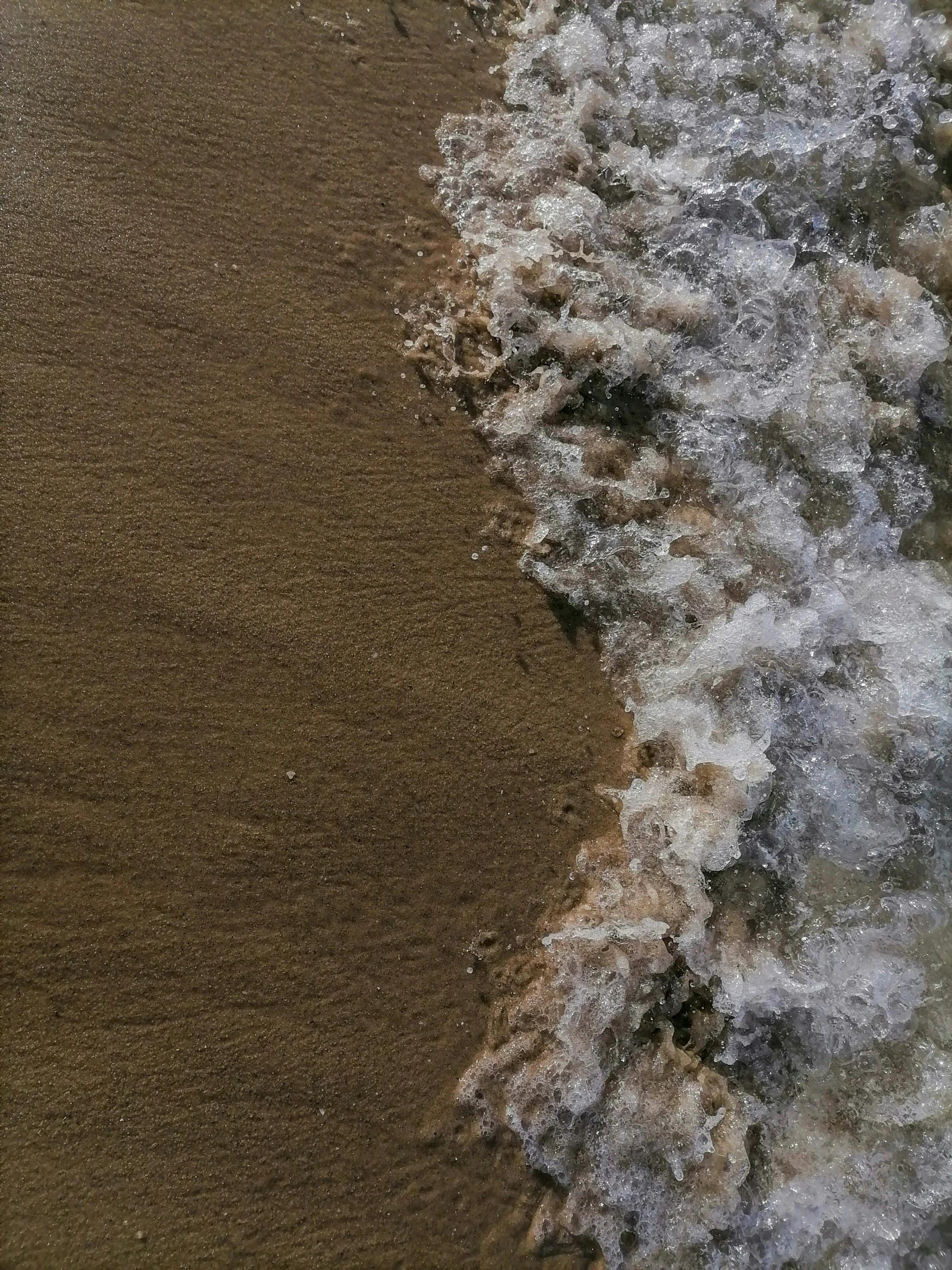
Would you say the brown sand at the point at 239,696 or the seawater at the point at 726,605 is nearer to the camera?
the brown sand at the point at 239,696

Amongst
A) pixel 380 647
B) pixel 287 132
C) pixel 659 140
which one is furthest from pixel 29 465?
pixel 659 140

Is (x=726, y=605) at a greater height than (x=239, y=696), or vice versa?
(x=726, y=605)

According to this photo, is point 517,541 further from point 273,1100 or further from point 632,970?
point 273,1100

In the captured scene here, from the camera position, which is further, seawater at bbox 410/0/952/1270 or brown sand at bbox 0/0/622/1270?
seawater at bbox 410/0/952/1270

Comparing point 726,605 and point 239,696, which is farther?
point 726,605
